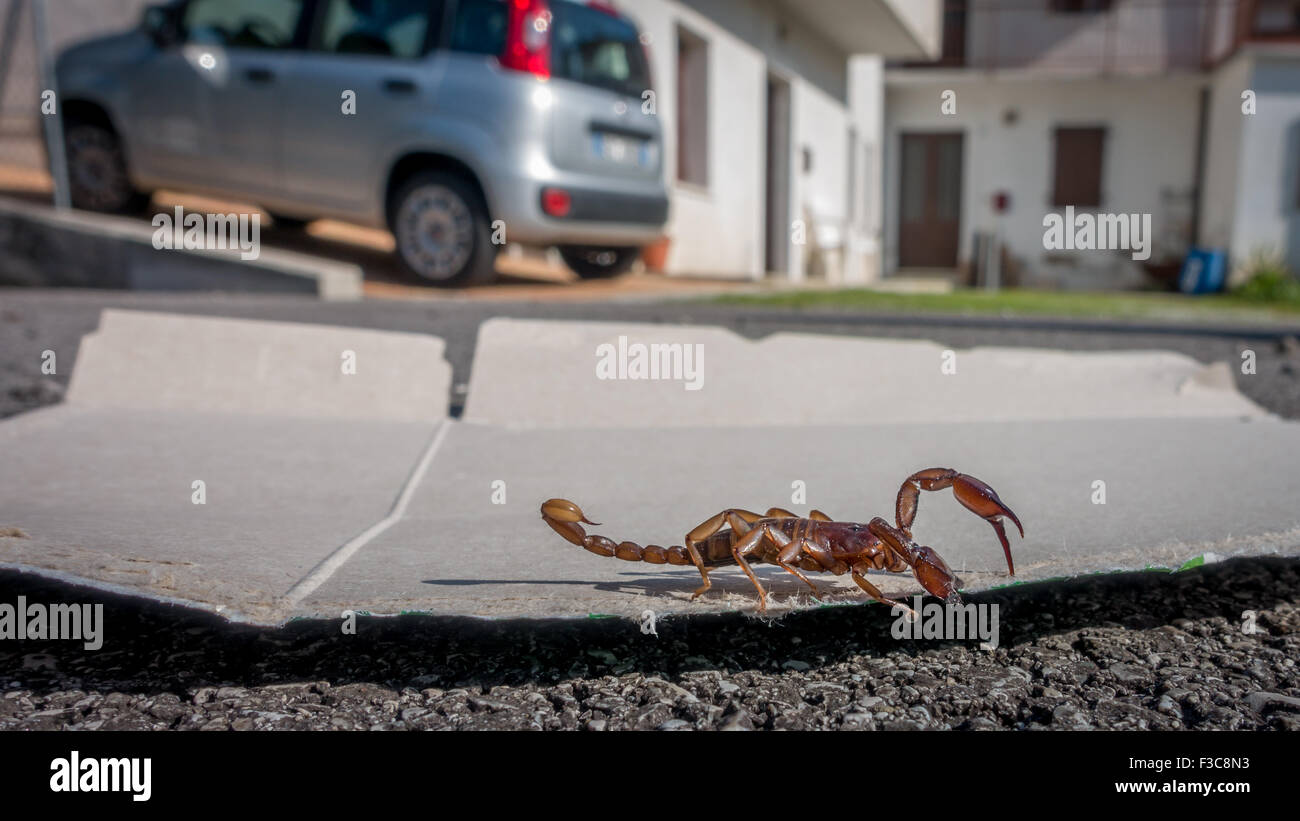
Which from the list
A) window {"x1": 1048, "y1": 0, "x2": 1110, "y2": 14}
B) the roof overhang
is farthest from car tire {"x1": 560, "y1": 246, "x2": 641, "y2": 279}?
window {"x1": 1048, "y1": 0, "x2": 1110, "y2": 14}

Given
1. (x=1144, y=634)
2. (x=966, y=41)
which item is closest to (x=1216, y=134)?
(x=966, y=41)

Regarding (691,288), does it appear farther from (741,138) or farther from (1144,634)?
(1144,634)

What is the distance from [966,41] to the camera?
20969 millimetres

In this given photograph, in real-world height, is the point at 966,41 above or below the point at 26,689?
above

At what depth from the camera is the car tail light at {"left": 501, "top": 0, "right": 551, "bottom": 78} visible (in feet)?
22.0

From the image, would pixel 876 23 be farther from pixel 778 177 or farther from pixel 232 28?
pixel 232 28

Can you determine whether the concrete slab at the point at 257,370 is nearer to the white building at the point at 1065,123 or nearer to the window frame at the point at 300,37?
the window frame at the point at 300,37

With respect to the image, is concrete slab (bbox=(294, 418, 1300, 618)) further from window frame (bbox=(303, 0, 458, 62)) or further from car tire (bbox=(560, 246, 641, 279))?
car tire (bbox=(560, 246, 641, 279))

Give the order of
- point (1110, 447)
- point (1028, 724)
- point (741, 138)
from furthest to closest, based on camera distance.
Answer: point (741, 138), point (1110, 447), point (1028, 724)

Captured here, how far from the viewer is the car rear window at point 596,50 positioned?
6938 millimetres

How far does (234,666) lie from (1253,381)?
14.7 ft

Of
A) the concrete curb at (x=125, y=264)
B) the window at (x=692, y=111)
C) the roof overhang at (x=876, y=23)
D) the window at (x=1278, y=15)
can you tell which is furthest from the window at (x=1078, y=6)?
the concrete curb at (x=125, y=264)

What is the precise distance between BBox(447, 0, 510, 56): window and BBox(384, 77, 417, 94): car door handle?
37 centimetres

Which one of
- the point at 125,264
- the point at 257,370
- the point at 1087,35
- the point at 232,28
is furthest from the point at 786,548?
the point at 1087,35
